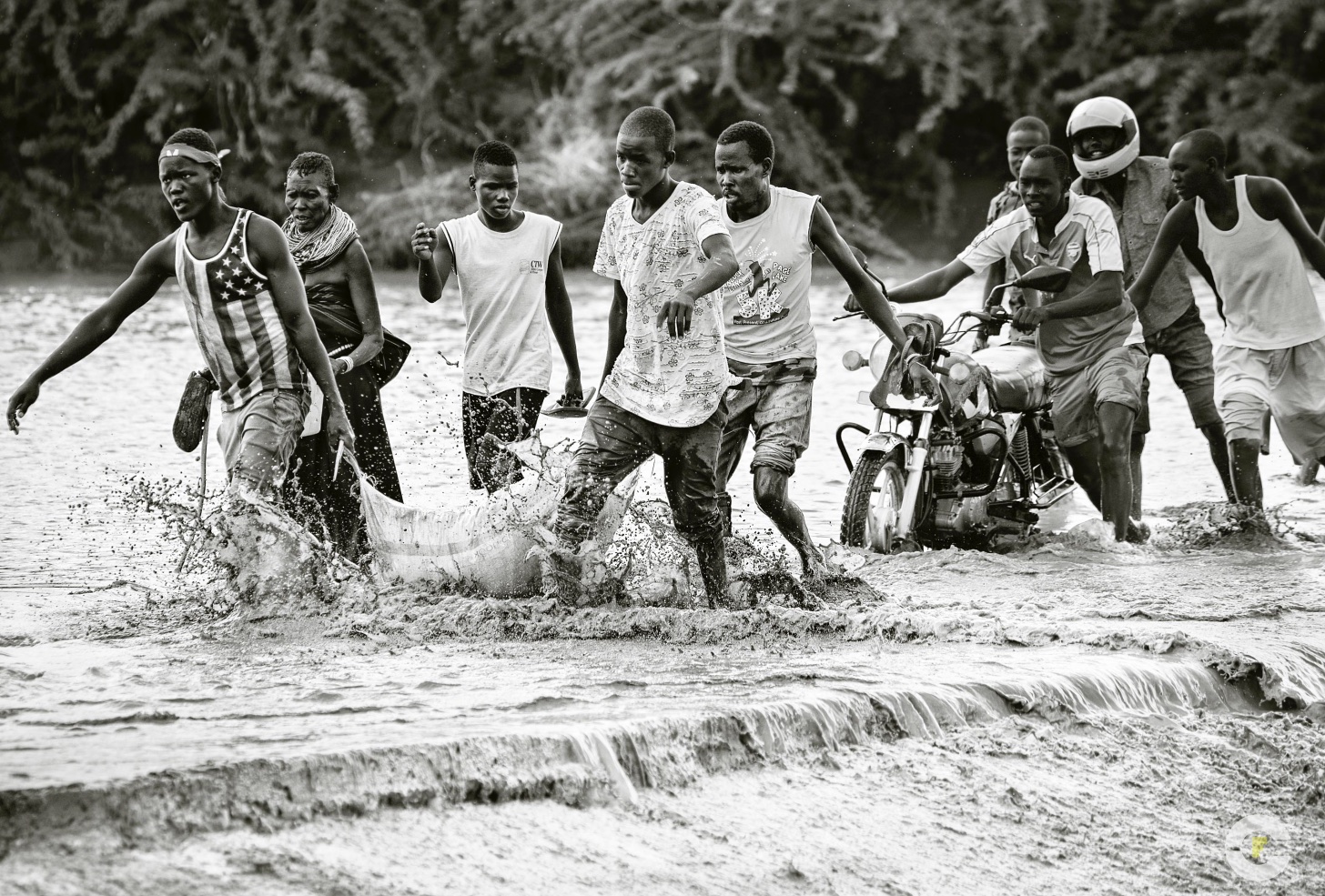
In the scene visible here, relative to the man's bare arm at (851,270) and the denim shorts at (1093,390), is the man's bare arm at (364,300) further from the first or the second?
the denim shorts at (1093,390)

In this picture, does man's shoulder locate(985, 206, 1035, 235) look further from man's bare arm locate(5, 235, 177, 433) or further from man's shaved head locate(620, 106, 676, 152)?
man's bare arm locate(5, 235, 177, 433)

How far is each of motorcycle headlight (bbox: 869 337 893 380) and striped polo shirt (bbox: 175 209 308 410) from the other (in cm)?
231

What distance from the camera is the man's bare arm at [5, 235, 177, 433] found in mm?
5414

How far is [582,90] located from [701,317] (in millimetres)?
16018

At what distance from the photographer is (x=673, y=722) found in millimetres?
4160

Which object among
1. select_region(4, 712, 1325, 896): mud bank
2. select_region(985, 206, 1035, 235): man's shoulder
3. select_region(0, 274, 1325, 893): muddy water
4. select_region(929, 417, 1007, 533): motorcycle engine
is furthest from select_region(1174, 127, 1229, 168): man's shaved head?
select_region(4, 712, 1325, 896): mud bank

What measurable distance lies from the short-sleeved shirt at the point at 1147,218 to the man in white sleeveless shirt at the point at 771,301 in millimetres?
1999

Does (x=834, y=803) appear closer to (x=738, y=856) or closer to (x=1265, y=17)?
(x=738, y=856)

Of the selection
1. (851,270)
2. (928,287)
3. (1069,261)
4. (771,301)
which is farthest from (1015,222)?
(771,301)

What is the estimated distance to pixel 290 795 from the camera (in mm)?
3578

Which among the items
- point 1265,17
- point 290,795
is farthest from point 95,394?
point 1265,17

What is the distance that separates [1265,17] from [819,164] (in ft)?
17.6

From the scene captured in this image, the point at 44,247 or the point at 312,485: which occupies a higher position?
the point at 44,247

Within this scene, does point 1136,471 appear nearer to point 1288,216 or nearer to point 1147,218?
point 1147,218
